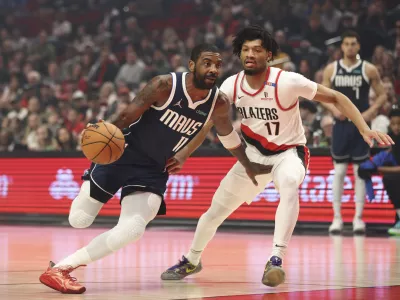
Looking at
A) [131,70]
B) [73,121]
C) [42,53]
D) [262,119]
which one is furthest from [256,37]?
[42,53]

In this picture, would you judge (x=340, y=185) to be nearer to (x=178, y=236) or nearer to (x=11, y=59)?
(x=178, y=236)

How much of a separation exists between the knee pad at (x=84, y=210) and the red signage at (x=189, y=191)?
22.7ft

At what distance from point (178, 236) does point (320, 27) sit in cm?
688

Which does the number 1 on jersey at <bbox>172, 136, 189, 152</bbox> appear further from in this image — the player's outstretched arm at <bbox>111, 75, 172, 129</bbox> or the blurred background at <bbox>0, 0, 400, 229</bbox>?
the blurred background at <bbox>0, 0, 400, 229</bbox>

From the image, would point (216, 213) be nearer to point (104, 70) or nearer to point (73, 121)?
point (73, 121)

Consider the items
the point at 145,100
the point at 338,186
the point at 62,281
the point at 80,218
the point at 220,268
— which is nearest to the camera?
the point at 62,281

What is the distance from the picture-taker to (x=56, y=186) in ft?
52.3

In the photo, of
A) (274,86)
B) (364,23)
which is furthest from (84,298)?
(364,23)

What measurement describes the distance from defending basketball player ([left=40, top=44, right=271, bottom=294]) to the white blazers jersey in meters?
0.41

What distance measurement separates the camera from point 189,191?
14.6 m

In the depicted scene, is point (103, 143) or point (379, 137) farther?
point (379, 137)

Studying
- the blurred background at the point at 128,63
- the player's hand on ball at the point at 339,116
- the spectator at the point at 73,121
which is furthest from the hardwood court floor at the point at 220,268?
the spectator at the point at 73,121

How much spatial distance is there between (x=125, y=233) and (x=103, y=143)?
2.20 feet

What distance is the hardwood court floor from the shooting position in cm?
618
